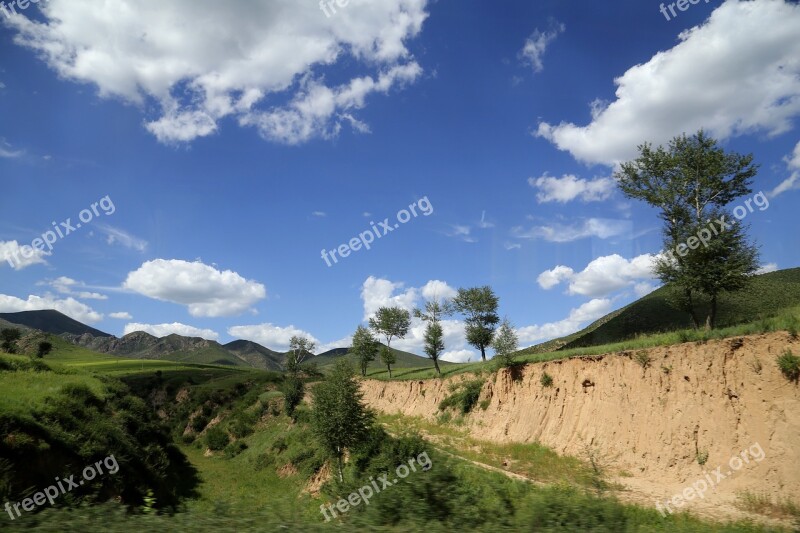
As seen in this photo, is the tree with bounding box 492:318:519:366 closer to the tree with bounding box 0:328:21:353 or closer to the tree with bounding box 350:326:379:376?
the tree with bounding box 350:326:379:376

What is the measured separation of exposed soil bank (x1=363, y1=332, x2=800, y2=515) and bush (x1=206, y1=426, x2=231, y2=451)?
3721 centimetres

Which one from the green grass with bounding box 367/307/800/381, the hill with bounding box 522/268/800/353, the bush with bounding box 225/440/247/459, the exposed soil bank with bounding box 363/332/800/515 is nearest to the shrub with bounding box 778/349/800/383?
the exposed soil bank with bounding box 363/332/800/515

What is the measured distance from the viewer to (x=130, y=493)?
64.9 feet

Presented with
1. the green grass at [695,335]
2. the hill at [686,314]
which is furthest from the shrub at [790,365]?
the hill at [686,314]

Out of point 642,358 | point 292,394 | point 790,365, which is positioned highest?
point 642,358

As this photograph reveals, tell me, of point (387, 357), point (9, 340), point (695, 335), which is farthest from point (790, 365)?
point (9, 340)

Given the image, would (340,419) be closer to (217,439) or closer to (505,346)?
(505,346)

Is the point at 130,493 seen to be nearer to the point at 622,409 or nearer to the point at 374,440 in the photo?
the point at 374,440

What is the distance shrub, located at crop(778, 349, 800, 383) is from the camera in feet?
64.8

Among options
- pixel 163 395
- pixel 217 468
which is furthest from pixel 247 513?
pixel 163 395

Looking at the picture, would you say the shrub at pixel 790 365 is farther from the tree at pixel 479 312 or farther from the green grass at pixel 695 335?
the tree at pixel 479 312

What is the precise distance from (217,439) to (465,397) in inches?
1350

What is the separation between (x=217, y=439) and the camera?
2168 inches

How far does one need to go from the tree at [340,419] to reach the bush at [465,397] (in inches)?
473
